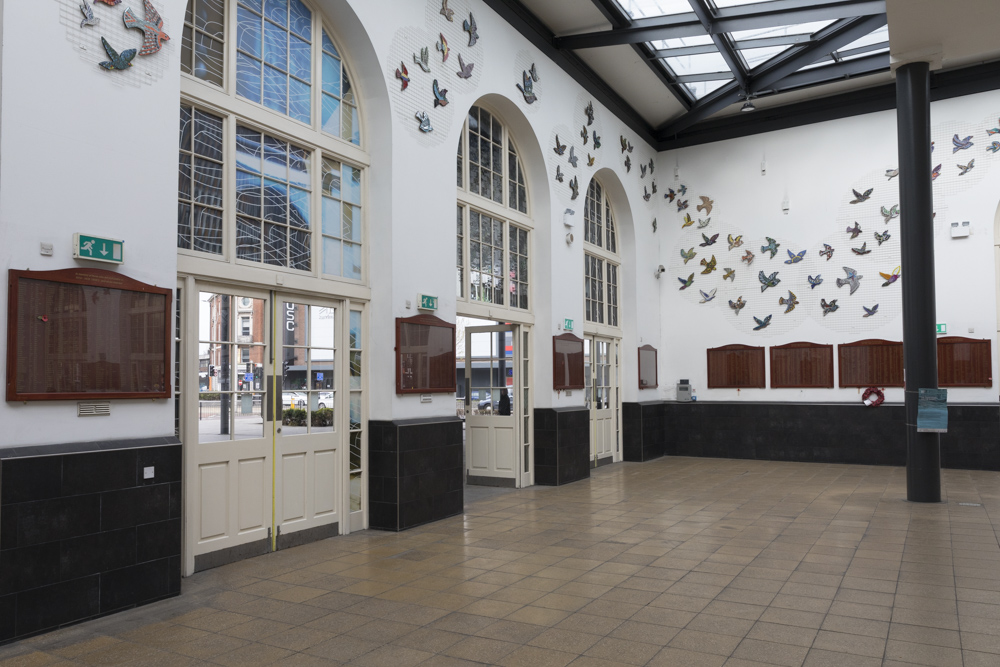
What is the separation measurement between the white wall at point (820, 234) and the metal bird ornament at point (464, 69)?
232 inches

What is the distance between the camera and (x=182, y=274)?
4824 mm

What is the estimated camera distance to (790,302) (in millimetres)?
11328

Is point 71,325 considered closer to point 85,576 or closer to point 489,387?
point 85,576

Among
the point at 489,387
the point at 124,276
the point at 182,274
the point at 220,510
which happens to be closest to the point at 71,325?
the point at 124,276

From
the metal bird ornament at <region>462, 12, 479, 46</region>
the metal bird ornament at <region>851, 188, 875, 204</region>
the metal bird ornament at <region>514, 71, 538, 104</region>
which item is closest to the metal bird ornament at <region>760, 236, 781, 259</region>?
the metal bird ornament at <region>851, 188, 875, 204</region>

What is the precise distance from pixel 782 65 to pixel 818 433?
5.22 metres

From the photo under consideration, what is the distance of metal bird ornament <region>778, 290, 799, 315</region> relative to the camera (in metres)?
11.3

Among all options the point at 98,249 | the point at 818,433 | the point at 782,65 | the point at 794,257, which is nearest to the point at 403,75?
the point at 98,249

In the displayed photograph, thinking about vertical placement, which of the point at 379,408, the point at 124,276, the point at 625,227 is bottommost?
the point at 379,408

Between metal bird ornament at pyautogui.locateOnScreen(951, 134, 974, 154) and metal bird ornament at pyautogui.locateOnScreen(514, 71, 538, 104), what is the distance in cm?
606

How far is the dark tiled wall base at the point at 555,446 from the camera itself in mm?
8711

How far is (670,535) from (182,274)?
413 cm

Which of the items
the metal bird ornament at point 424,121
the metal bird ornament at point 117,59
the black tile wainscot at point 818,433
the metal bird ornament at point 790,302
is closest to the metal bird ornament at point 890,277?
the metal bird ornament at point 790,302

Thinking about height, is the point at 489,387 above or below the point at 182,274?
below
